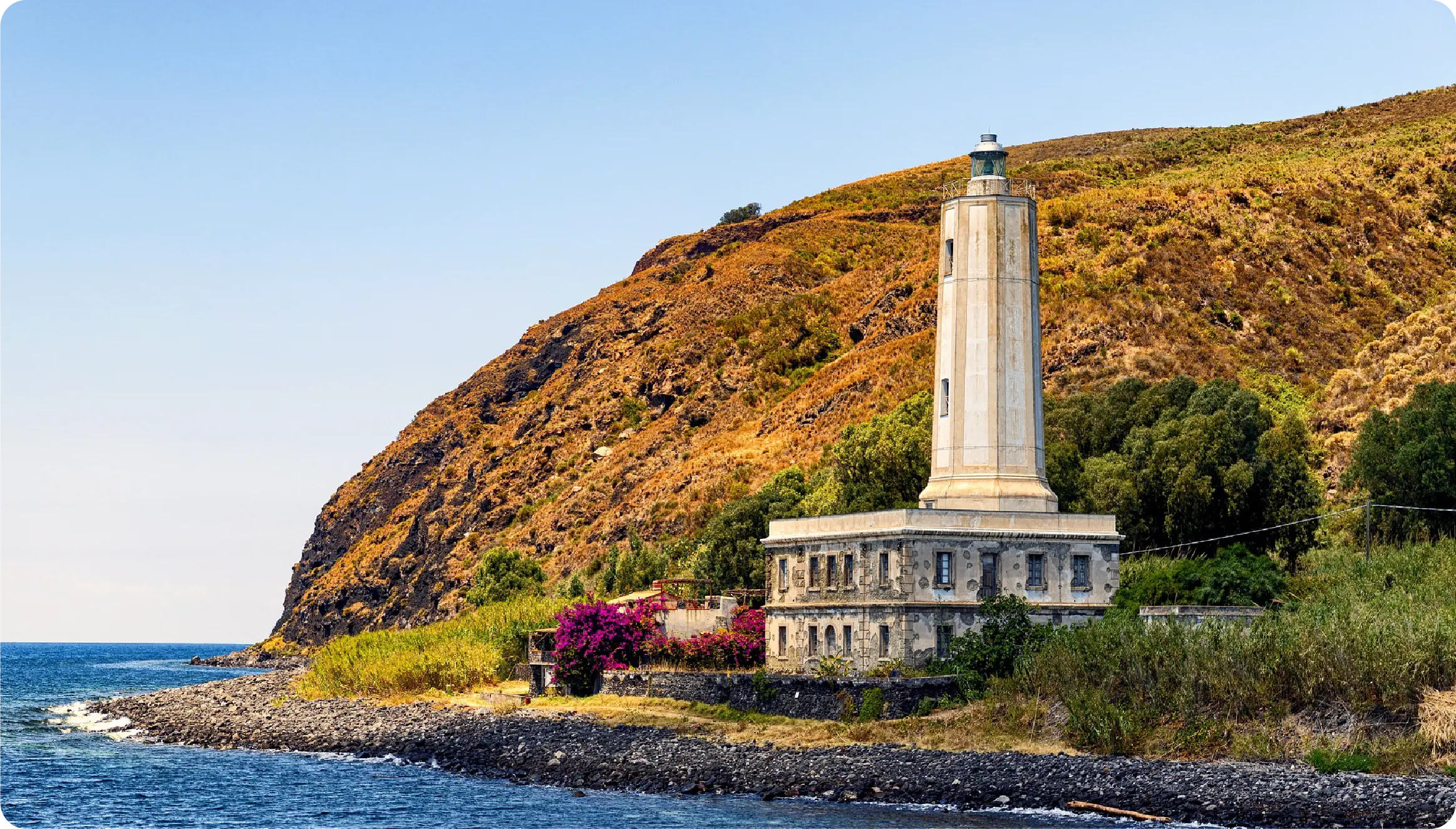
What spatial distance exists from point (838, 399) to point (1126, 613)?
5402cm

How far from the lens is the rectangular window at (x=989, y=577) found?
4375 centimetres

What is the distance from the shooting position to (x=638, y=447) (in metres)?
113

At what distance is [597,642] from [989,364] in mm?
15990

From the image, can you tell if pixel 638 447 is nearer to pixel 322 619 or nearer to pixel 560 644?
pixel 322 619

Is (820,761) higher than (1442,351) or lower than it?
lower

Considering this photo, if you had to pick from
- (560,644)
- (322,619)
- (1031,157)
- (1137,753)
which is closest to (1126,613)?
(1137,753)

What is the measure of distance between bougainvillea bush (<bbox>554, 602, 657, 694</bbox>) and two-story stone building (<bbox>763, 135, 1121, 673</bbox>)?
657 centimetres

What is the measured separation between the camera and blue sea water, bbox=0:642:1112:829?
114 feet

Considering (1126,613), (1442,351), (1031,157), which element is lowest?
(1126,613)

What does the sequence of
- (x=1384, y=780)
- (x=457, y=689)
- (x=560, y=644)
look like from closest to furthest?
(x=1384, y=780)
(x=560, y=644)
(x=457, y=689)

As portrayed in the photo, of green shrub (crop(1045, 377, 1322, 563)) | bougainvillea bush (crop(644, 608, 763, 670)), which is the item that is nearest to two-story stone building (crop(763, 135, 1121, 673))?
bougainvillea bush (crop(644, 608, 763, 670))

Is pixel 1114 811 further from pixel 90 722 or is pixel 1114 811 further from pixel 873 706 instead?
pixel 90 722

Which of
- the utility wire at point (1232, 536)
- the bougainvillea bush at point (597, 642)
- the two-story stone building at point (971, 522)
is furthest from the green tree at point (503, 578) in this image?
the two-story stone building at point (971, 522)

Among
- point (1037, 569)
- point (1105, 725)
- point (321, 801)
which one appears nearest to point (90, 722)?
point (321, 801)
